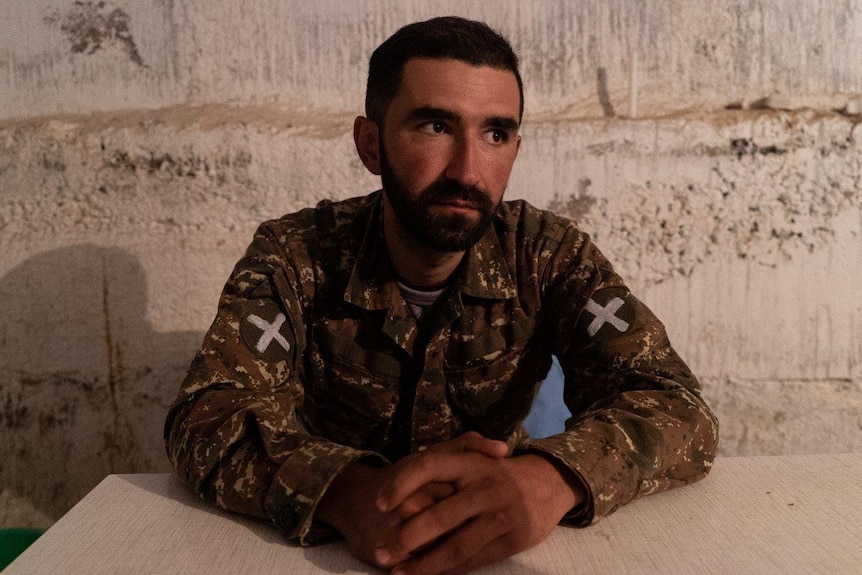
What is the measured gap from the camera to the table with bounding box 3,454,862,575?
814 mm

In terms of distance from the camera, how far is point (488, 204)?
4.14 feet

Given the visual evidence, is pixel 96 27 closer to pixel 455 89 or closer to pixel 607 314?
pixel 455 89

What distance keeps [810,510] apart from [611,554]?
13.1 inches

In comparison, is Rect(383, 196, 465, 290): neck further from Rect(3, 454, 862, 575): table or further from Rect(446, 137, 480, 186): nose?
Rect(3, 454, 862, 575): table

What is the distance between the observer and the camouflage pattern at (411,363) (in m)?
Result: 1.00

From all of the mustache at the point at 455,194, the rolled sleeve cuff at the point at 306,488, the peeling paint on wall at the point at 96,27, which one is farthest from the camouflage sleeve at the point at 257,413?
the peeling paint on wall at the point at 96,27

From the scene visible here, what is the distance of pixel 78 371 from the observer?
2.06m

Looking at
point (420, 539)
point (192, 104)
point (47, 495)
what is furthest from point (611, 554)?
point (47, 495)

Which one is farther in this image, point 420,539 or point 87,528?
point 87,528

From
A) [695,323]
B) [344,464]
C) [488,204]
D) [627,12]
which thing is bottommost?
[695,323]

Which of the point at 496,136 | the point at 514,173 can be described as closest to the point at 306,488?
the point at 496,136

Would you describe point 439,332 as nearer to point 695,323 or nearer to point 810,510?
point 810,510

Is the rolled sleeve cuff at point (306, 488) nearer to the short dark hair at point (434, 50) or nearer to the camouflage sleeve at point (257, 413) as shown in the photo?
the camouflage sleeve at point (257, 413)

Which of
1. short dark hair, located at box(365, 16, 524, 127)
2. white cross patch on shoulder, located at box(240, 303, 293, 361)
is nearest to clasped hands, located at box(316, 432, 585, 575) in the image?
white cross patch on shoulder, located at box(240, 303, 293, 361)
